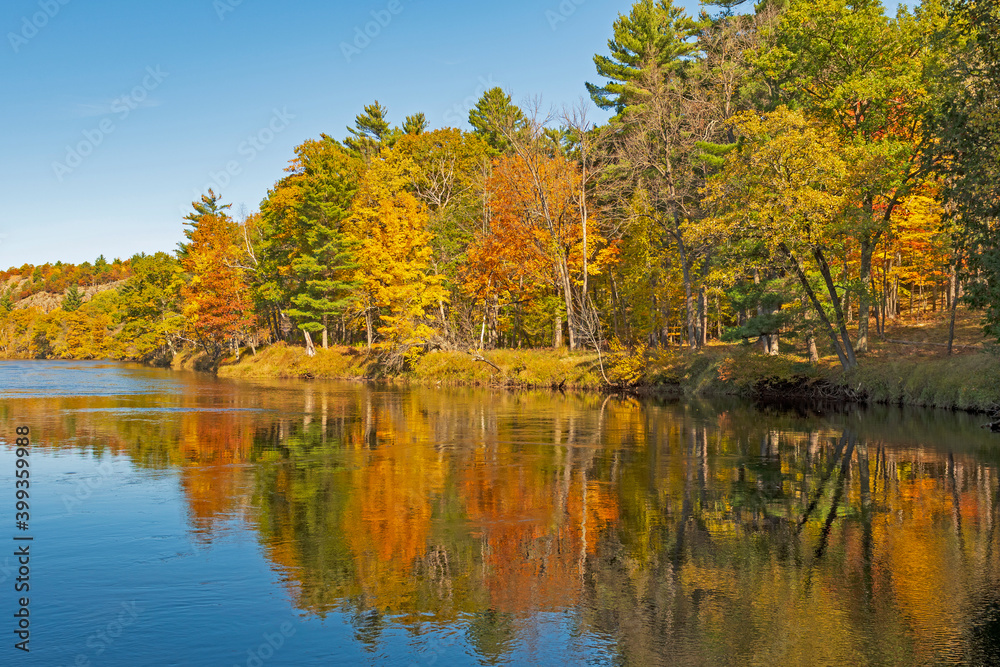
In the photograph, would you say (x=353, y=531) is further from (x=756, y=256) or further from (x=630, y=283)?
(x=630, y=283)

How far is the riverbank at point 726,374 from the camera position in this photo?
30609 millimetres

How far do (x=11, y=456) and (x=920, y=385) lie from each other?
32503 mm

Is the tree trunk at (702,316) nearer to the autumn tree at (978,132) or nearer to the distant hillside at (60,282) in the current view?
the autumn tree at (978,132)

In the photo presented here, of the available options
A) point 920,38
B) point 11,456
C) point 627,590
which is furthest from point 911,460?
point 920,38

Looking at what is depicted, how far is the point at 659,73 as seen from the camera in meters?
50.1

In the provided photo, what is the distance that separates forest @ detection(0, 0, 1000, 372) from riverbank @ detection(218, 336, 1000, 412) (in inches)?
55.3

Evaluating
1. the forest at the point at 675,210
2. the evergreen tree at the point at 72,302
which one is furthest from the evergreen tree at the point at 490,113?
the evergreen tree at the point at 72,302

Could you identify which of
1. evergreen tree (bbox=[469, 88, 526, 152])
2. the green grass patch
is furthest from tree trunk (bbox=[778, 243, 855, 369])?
evergreen tree (bbox=[469, 88, 526, 152])

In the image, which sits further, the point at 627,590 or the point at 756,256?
the point at 756,256

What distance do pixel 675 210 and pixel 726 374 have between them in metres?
12.2

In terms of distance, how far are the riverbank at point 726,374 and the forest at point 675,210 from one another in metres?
1.40

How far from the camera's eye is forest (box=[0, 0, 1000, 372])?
32.3 metres

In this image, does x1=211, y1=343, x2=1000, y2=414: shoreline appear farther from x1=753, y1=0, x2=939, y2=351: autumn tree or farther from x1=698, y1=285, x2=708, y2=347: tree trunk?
x1=698, y1=285, x2=708, y2=347: tree trunk

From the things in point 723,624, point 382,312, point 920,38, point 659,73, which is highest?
point 659,73
